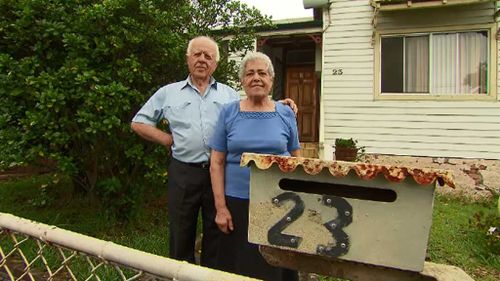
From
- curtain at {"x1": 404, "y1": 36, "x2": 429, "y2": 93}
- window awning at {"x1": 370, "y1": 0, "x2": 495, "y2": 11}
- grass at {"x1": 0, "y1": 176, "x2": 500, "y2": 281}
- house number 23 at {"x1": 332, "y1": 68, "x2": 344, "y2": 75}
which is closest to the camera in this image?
grass at {"x1": 0, "y1": 176, "x2": 500, "y2": 281}

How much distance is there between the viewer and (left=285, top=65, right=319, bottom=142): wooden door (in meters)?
10.4

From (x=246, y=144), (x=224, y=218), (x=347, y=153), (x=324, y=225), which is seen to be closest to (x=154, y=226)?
(x=224, y=218)

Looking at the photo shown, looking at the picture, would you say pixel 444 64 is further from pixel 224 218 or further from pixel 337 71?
pixel 224 218

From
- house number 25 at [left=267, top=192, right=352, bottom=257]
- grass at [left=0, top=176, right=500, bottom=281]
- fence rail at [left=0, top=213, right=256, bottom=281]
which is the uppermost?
house number 25 at [left=267, top=192, right=352, bottom=257]

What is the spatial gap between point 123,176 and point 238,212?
2479 mm

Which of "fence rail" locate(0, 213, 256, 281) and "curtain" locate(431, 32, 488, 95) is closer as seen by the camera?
"fence rail" locate(0, 213, 256, 281)

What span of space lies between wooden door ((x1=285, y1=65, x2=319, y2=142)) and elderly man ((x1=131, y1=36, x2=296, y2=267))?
318 inches

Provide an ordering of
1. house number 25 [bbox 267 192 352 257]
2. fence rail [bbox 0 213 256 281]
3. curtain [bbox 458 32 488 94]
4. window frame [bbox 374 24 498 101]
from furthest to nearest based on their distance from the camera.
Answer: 1. curtain [bbox 458 32 488 94]
2. window frame [bbox 374 24 498 101]
3. house number 25 [bbox 267 192 352 257]
4. fence rail [bbox 0 213 256 281]

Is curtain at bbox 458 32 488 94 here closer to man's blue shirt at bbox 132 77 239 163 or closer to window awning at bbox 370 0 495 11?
window awning at bbox 370 0 495 11

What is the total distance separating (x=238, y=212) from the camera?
6.35 ft

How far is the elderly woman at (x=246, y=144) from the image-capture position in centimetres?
181

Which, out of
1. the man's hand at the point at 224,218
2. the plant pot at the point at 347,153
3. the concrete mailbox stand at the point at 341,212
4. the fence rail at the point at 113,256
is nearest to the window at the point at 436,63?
the plant pot at the point at 347,153

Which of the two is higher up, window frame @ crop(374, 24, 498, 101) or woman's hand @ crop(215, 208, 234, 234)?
window frame @ crop(374, 24, 498, 101)

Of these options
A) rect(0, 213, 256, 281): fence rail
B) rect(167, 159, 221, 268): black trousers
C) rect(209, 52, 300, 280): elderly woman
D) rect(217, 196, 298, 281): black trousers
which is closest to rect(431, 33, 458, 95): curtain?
rect(167, 159, 221, 268): black trousers
